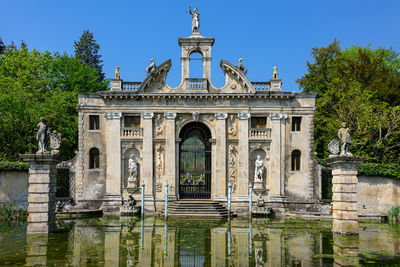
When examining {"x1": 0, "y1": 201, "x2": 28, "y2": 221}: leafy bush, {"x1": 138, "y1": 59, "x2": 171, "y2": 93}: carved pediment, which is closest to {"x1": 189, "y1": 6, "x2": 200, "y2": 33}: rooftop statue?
{"x1": 138, "y1": 59, "x2": 171, "y2": 93}: carved pediment

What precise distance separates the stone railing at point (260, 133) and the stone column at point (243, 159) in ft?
1.43

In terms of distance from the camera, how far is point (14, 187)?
24312 mm

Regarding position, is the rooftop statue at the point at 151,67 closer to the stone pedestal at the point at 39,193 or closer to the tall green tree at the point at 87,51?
the stone pedestal at the point at 39,193

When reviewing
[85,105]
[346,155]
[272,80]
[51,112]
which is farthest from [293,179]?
[51,112]

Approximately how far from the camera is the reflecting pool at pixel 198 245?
1138cm

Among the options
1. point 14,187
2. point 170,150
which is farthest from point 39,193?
point 170,150

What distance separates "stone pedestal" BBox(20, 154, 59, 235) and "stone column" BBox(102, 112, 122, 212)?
871 centimetres

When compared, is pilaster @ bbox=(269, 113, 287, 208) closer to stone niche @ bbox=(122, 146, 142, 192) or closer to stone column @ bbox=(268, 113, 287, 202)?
stone column @ bbox=(268, 113, 287, 202)

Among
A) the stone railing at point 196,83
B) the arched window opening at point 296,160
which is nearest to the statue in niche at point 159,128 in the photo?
the stone railing at point 196,83

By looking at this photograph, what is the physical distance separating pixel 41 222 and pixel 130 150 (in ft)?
34.1

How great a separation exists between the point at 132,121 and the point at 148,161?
313 cm

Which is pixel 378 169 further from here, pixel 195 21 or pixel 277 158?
pixel 195 21

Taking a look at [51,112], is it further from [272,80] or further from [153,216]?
[272,80]

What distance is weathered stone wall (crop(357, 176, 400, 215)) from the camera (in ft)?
79.1
